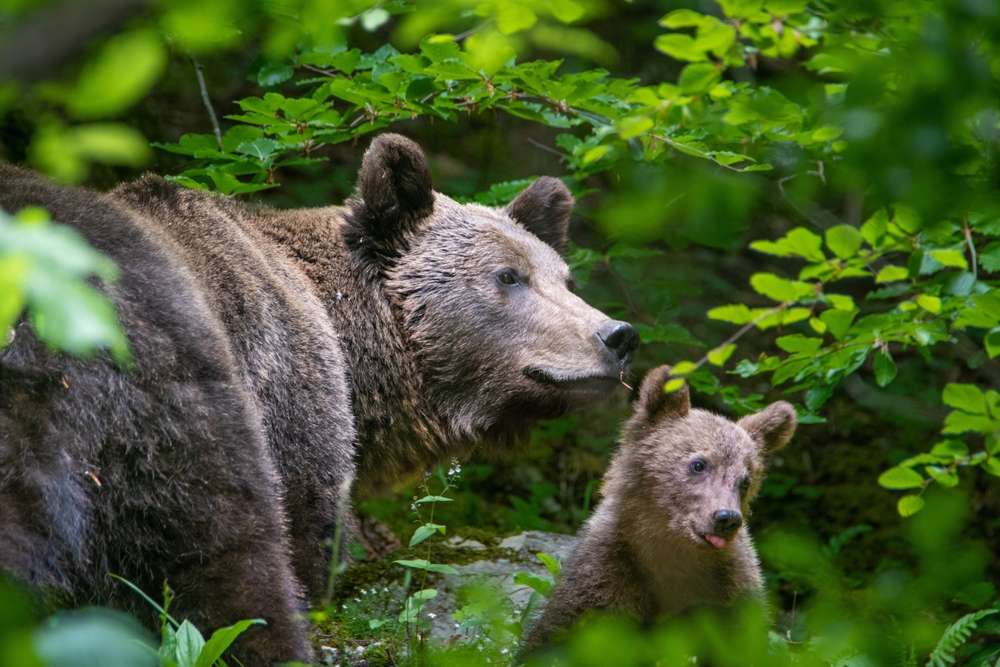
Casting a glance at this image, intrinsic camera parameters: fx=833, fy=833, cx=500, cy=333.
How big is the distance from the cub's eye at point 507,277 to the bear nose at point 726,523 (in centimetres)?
168

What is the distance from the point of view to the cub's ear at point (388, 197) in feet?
15.0

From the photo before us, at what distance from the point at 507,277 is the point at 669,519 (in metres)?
1.59

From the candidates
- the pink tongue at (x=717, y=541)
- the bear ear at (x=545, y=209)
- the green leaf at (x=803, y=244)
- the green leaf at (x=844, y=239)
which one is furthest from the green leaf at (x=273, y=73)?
the pink tongue at (x=717, y=541)

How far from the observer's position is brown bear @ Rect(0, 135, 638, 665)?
2.57 m

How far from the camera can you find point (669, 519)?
433cm

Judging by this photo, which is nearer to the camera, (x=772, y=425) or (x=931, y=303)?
(x=931, y=303)

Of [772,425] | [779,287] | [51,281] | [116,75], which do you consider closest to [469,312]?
[779,287]

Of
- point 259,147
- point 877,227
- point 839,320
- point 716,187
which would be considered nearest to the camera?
point 716,187

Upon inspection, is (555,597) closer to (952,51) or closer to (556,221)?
(556,221)

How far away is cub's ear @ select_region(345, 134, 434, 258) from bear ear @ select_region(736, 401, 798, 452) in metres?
2.24

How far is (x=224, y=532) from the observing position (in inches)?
111

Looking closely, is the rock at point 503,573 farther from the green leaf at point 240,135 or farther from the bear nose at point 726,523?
the green leaf at point 240,135

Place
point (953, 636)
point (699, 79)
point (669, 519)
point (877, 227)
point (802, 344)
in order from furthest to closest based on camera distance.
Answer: point (669, 519), point (802, 344), point (953, 636), point (877, 227), point (699, 79)

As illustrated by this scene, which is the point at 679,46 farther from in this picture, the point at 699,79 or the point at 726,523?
the point at 726,523
